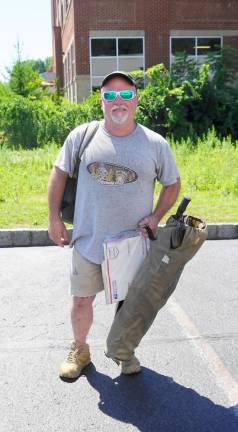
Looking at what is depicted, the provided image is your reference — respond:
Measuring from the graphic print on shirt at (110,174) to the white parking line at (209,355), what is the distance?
142 centimetres

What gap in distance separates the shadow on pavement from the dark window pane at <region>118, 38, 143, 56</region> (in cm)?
2840

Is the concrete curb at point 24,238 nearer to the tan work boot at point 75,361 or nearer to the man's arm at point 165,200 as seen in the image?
the tan work boot at point 75,361

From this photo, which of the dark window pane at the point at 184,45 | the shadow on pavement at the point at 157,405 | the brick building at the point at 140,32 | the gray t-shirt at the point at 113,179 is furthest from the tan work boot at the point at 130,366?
the dark window pane at the point at 184,45

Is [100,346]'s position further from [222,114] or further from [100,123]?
[222,114]

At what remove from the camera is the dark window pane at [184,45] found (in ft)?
99.3

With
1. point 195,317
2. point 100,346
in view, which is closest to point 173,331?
point 195,317

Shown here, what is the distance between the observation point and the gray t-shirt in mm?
2975

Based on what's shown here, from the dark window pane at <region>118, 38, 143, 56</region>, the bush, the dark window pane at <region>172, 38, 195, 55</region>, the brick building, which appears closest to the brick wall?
the brick building

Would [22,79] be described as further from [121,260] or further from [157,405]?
[157,405]

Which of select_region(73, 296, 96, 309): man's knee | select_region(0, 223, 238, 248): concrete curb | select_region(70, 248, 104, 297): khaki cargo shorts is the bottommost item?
select_region(0, 223, 238, 248): concrete curb

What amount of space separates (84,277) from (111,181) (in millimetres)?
606

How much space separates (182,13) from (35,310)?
93.6 feet

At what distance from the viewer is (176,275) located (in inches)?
121

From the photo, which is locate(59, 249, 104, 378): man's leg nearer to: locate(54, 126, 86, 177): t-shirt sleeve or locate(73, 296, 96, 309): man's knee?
locate(73, 296, 96, 309): man's knee
